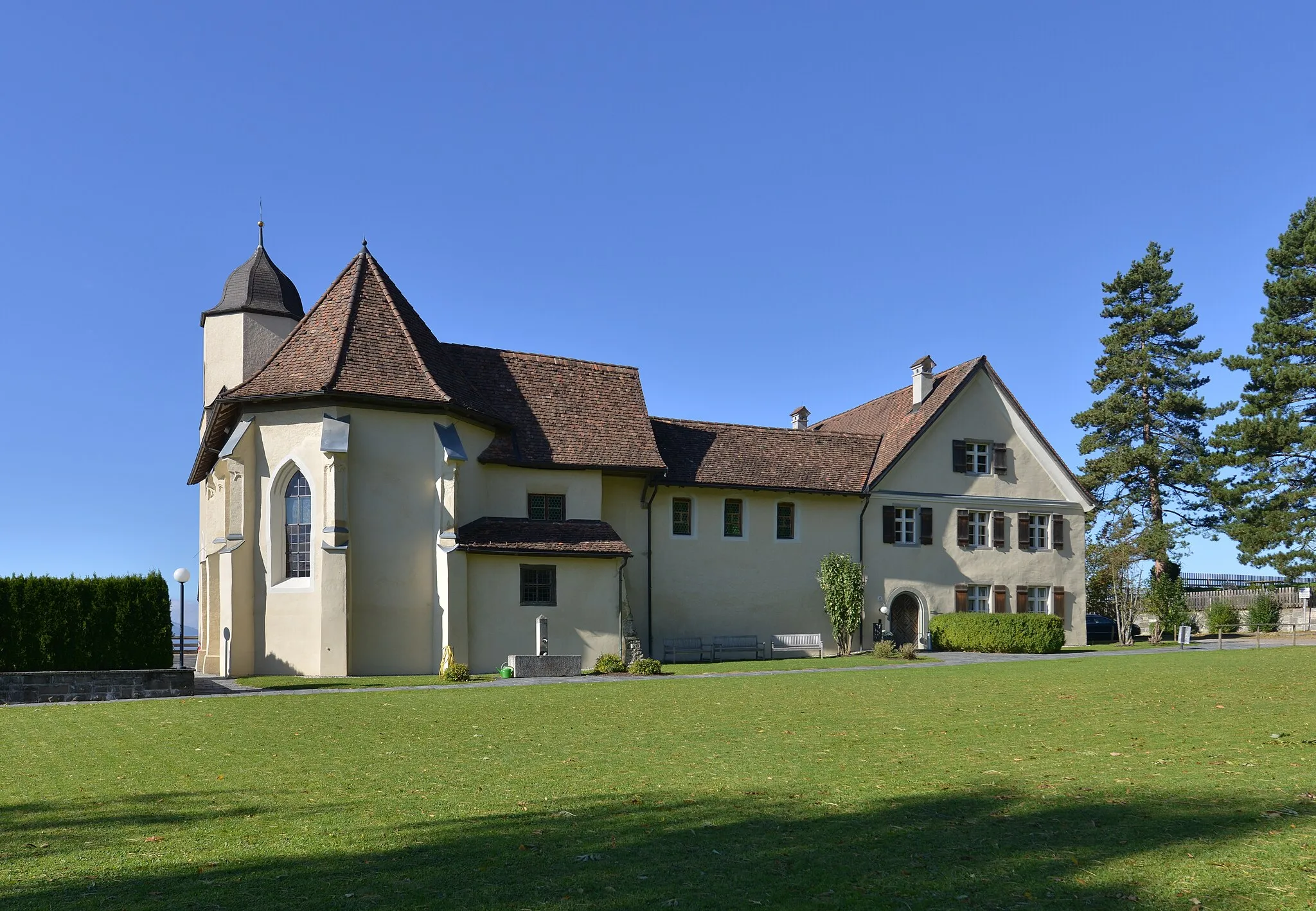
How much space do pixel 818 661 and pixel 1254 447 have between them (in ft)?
107

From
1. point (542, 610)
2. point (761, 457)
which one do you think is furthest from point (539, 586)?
point (761, 457)

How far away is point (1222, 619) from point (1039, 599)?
7849 mm

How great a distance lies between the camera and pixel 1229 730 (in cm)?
1299

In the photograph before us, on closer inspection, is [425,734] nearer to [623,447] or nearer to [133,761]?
[133,761]

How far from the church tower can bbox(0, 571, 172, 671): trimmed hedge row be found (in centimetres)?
1450

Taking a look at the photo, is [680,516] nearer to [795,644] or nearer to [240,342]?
[795,644]

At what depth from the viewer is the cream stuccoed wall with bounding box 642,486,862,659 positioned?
1380 inches

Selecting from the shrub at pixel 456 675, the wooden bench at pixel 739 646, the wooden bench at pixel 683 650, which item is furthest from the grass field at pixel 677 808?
the wooden bench at pixel 739 646

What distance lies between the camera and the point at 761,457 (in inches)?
1487

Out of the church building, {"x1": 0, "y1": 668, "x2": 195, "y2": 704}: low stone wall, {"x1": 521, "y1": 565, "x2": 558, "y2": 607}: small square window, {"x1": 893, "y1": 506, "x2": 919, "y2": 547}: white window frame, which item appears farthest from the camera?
{"x1": 893, "y1": 506, "x2": 919, "y2": 547}: white window frame

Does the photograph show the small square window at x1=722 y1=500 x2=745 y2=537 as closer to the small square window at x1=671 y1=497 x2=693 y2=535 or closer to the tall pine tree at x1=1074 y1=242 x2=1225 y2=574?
the small square window at x1=671 y1=497 x2=693 y2=535

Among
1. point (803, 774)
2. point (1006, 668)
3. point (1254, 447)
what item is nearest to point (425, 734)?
point (803, 774)

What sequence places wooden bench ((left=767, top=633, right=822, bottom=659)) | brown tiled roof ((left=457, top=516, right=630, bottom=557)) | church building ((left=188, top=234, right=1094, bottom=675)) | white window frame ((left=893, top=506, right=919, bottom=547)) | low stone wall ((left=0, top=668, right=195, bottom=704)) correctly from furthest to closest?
1. white window frame ((left=893, top=506, right=919, bottom=547))
2. wooden bench ((left=767, top=633, right=822, bottom=659))
3. brown tiled roof ((left=457, top=516, right=630, bottom=557))
4. church building ((left=188, top=234, right=1094, bottom=675))
5. low stone wall ((left=0, top=668, right=195, bottom=704))

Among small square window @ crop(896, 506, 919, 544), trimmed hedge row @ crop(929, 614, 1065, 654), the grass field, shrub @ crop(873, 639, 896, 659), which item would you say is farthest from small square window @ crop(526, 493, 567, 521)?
the grass field
